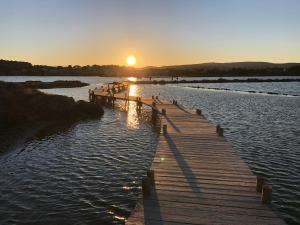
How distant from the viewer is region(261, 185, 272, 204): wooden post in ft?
35.4

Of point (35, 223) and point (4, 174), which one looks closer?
point (35, 223)

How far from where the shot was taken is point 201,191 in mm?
12000

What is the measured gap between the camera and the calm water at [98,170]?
13.5 metres

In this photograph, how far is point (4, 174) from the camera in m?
→ 18.0

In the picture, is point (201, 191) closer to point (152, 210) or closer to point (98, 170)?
point (152, 210)

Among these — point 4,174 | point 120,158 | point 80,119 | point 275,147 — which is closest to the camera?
point 4,174

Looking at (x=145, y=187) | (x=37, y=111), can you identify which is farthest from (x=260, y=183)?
(x=37, y=111)

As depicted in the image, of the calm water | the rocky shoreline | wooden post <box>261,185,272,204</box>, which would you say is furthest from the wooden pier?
the rocky shoreline

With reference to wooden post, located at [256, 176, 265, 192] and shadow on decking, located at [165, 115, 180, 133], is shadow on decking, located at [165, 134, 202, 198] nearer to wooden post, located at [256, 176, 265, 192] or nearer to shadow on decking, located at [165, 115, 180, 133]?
wooden post, located at [256, 176, 265, 192]

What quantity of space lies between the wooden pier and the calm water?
188 cm

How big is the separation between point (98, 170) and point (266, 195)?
9678 mm

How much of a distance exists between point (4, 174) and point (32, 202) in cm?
452

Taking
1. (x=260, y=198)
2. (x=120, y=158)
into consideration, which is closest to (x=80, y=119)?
(x=120, y=158)

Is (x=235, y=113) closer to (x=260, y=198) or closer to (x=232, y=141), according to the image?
(x=232, y=141)
